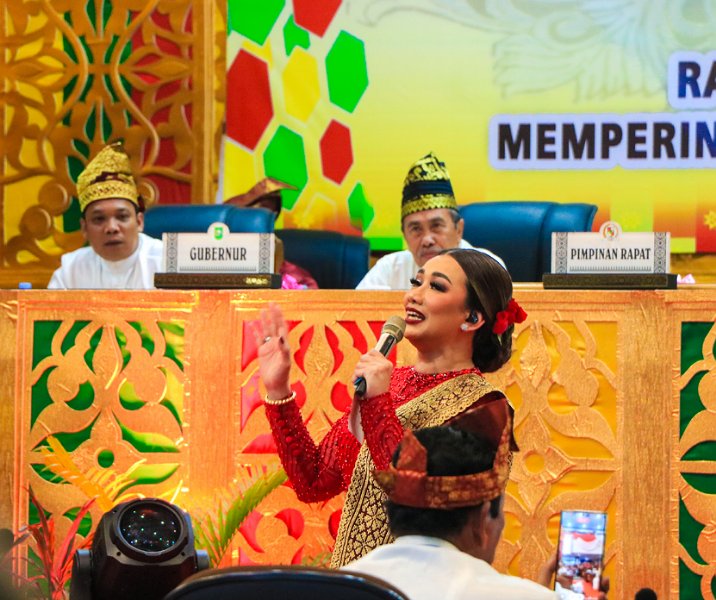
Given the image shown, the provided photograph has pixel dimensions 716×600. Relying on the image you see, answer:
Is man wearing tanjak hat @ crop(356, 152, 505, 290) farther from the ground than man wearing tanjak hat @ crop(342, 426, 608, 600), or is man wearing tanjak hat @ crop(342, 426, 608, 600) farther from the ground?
man wearing tanjak hat @ crop(356, 152, 505, 290)

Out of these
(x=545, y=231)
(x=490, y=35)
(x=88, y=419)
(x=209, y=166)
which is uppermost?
(x=490, y=35)

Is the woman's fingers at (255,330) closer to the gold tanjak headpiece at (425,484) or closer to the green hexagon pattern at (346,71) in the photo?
the gold tanjak headpiece at (425,484)

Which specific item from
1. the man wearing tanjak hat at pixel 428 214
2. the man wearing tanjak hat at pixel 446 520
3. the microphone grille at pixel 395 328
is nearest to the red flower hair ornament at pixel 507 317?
the microphone grille at pixel 395 328

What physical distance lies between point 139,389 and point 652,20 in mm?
3084

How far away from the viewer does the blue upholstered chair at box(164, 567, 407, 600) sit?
121cm

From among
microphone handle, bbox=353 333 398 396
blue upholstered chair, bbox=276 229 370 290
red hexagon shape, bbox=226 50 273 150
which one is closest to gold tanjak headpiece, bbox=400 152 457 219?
blue upholstered chair, bbox=276 229 370 290

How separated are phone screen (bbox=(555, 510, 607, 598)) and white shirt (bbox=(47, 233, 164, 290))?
255cm

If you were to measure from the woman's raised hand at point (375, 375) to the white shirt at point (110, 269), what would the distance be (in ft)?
7.25

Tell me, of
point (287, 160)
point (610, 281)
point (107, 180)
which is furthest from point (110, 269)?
point (610, 281)

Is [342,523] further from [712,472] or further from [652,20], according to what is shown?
[652,20]

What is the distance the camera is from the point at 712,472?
2785mm

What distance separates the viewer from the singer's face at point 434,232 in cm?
401

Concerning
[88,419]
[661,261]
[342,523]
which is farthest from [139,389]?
[661,261]

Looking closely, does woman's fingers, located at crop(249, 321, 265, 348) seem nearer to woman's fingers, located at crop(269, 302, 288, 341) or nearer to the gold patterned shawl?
woman's fingers, located at crop(269, 302, 288, 341)
